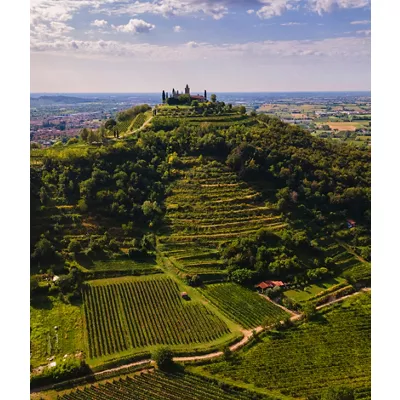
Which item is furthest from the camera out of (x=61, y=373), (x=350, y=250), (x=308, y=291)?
(x=350, y=250)

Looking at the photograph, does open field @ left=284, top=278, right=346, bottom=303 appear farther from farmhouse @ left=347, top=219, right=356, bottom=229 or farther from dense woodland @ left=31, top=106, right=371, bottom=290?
farmhouse @ left=347, top=219, right=356, bottom=229

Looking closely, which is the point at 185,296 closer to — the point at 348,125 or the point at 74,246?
the point at 74,246

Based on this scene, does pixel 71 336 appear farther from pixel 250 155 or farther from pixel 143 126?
pixel 143 126

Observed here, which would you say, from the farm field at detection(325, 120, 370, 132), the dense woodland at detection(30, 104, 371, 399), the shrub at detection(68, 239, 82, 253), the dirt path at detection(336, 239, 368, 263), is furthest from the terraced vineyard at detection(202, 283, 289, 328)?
the farm field at detection(325, 120, 370, 132)

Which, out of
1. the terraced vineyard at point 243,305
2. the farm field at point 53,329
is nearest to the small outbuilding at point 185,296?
the terraced vineyard at point 243,305

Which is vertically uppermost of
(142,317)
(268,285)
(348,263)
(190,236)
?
(190,236)

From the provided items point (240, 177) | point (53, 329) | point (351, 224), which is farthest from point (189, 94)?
point (53, 329)

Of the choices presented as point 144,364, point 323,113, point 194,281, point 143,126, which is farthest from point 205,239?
point 323,113
